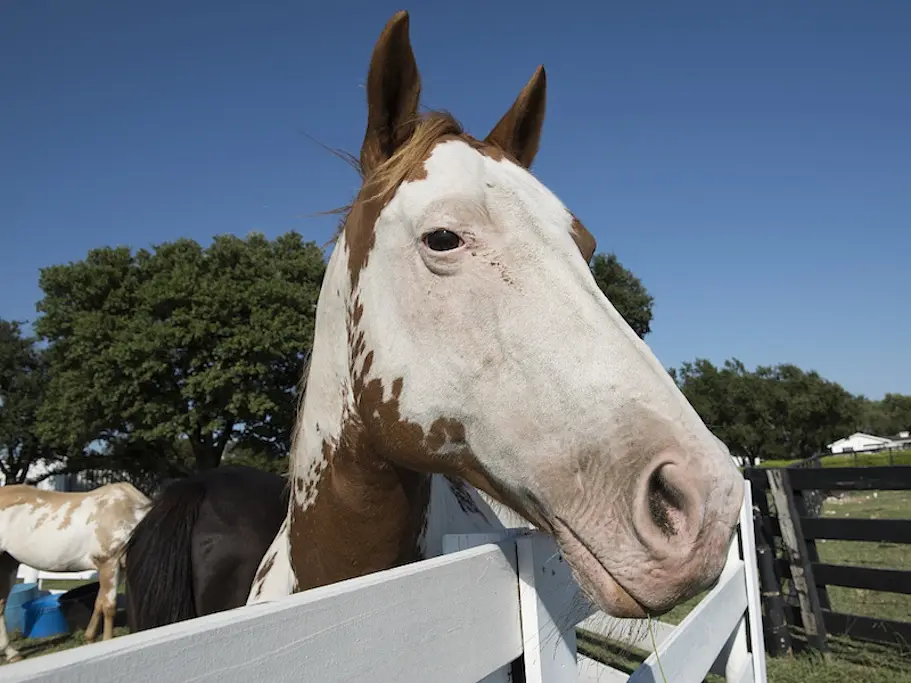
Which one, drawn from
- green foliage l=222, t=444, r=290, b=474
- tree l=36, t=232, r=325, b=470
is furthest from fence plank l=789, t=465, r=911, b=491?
green foliage l=222, t=444, r=290, b=474

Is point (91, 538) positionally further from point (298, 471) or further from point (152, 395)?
point (152, 395)

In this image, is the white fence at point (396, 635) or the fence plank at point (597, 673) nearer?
the white fence at point (396, 635)

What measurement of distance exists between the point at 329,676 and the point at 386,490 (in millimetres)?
1063

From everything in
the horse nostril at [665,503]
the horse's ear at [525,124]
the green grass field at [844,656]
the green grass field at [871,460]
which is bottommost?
the green grass field at [871,460]

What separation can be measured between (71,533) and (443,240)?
8418 millimetres

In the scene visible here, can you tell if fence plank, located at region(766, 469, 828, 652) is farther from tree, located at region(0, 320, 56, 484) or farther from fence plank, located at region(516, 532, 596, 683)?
tree, located at region(0, 320, 56, 484)

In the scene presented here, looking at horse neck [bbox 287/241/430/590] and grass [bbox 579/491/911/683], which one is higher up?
horse neck [bbox 287/241/430/590]

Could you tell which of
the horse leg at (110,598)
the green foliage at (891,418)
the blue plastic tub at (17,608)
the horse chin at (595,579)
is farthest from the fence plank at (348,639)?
the green foliage at (891,418)

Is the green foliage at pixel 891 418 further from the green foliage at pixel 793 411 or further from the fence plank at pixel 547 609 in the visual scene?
the fence plank at pixel 547 609

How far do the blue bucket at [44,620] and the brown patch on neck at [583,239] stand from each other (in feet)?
32.3

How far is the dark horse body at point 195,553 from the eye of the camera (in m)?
3.17

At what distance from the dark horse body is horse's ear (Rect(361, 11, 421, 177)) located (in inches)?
82.1

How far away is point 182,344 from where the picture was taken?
21.0m

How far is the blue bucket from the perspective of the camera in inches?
327
